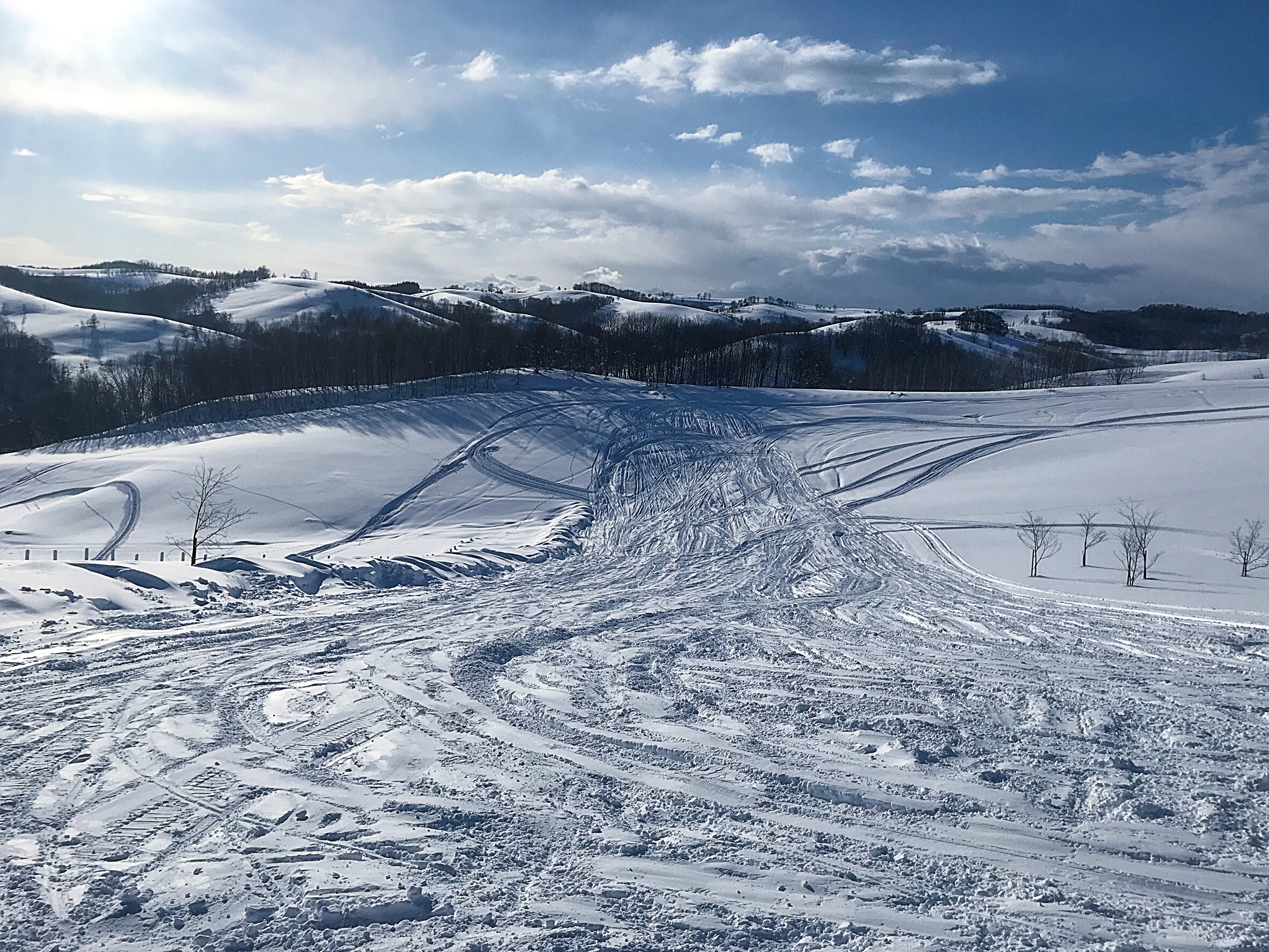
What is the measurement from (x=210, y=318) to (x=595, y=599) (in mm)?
161676

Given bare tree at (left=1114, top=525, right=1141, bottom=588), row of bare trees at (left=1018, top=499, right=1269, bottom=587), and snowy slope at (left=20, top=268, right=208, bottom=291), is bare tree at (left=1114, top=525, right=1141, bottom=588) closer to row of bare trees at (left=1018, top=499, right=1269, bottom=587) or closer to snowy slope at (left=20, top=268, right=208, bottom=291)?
row of bare trees at (left=1018, top=499, right=1269, bottom=587)

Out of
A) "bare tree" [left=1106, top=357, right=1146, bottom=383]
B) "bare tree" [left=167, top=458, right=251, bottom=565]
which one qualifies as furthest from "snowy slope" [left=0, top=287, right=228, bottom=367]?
"bare tree" [left=1106, top=357, right=1146, bottom=383]

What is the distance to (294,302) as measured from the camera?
165750 mm

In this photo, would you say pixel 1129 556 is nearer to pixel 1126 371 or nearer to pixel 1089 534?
pixel 1089 534

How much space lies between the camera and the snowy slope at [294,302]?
157250 millimetres

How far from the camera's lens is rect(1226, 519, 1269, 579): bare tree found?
1892 cm

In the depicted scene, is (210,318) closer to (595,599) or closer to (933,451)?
(933,451)

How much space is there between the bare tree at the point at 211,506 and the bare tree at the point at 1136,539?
30193 millimetres

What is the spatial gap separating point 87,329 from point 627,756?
14932cm

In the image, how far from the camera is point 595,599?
16.2 m

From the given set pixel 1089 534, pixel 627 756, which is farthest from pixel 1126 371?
pixel 627 756

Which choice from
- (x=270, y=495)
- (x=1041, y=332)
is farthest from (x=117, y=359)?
(x=1041, y=332)

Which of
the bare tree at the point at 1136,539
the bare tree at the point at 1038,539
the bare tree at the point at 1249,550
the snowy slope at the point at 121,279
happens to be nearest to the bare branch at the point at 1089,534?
the bare tree at the point at 1136,539

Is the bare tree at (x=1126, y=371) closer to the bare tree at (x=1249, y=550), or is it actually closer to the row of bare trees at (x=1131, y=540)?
the row of bare trees at (x=1131, y=540)
